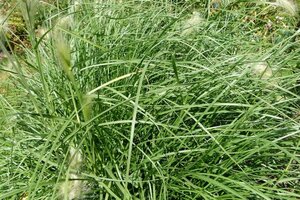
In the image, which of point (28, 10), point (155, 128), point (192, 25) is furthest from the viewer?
point (192, 25)

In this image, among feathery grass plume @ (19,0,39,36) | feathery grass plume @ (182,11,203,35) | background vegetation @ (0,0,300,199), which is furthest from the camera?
feathery grass plume @ (182,11,203,35)

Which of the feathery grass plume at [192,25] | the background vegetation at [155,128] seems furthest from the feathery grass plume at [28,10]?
the feathery grass plume at [192,25]

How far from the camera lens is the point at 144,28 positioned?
10.00ft

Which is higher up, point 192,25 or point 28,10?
point 28,10

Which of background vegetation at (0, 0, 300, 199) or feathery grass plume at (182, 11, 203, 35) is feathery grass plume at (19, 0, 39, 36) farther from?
feathery grass plume at (182, 11, 203, 35)

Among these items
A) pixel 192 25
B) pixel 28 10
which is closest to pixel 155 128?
pixel 192 25

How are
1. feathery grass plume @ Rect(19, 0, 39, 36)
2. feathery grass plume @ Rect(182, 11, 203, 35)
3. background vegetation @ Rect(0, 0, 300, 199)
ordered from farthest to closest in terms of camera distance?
feathery grass plume @ Rect(182, 11, 203, 35)
background vegetation @ Rect(0, 0, 300, 199)
feathery grass plume @ Rect(19, 0, 39, 36)

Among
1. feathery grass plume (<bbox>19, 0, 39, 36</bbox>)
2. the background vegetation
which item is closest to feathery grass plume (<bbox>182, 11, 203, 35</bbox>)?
the background vegetation

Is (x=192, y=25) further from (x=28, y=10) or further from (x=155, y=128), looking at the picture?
(x=28, y=10)

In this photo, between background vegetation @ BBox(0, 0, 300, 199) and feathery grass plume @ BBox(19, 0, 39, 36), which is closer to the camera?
feathery grass plume @ BBox(19, 0, 39, 36)

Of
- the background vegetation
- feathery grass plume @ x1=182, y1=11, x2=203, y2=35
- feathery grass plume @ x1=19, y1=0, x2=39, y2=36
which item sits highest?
feathery grass plume @ x1=19, y1=0, x2=39, y2=36

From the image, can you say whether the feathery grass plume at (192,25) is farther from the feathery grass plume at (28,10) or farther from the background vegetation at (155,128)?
the feathery grass plume at (28,10)

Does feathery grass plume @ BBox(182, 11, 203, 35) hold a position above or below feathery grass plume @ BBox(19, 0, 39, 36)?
below

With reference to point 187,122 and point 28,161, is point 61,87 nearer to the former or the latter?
point 28,161
